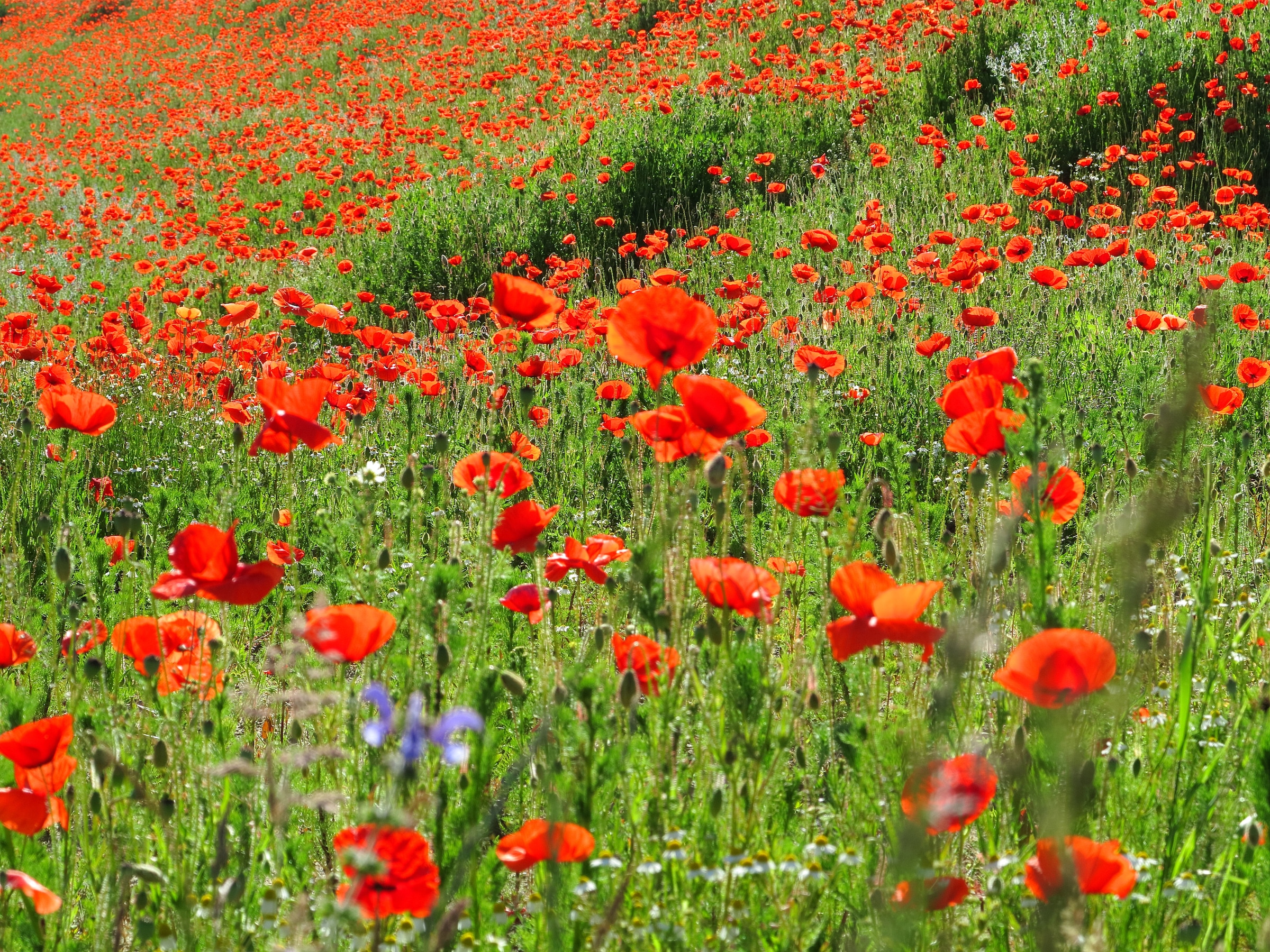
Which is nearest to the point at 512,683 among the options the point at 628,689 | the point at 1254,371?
the point at 628,689

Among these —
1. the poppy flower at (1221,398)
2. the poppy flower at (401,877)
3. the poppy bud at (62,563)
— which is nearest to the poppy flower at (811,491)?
the poppy flower at (401,877)

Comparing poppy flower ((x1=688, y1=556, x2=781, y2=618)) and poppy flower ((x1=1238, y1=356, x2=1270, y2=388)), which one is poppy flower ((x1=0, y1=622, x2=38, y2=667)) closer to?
poppy flower ((x1=688, y1=556, x2=781, y2=618))

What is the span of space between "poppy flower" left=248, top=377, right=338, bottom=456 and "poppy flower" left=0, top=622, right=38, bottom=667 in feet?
1.70

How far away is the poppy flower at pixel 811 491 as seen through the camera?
1689 millimetres

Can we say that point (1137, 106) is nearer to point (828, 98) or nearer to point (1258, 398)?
point (828, 98)

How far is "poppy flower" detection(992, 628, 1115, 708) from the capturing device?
1.19m

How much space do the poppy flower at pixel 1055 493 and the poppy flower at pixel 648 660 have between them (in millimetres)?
578

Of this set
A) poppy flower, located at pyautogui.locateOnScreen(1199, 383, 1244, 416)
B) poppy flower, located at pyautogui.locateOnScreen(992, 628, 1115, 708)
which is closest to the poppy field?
poppy flower, located at pyautogui.locateOnScreen(992, 628, 1115, 708)

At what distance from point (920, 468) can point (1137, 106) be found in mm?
4818

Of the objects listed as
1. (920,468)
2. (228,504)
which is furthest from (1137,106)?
(228,504)

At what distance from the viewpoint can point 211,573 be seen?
5.08ft

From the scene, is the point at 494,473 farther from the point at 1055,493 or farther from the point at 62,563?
the point at 1055,493

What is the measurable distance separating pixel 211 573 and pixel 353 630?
0.32 meters

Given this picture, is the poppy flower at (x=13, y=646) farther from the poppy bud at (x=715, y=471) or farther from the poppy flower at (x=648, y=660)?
the poppy bud at (x=715, y=471)
